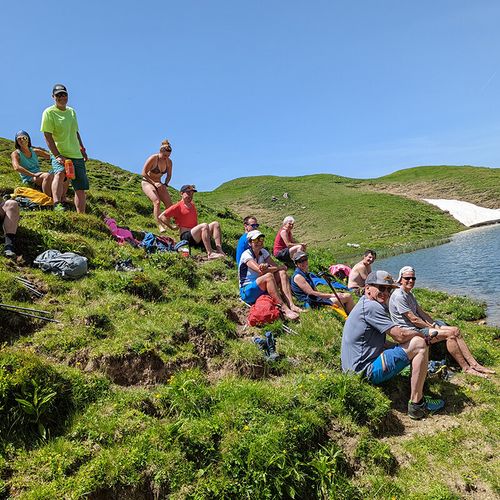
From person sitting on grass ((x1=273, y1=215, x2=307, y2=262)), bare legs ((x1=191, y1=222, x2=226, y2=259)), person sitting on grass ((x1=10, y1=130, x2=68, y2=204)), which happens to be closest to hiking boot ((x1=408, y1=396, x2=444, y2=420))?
bare legs ((x1=191, y1=222, x2=226, y2=259))

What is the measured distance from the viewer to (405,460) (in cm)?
586

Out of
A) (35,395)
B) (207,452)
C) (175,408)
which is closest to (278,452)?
(207,452)

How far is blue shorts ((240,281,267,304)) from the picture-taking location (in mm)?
9773

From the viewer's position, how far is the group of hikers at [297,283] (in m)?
6.99

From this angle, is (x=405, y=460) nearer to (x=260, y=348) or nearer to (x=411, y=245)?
(x=260, y=348)

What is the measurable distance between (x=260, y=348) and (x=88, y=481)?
4.07 m

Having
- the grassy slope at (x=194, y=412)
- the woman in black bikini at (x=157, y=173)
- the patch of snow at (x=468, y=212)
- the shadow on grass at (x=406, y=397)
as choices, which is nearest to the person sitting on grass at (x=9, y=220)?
the grassy slope at (x=194, y=412)

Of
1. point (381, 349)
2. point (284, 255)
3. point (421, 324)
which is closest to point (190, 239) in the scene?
point (284, 255)

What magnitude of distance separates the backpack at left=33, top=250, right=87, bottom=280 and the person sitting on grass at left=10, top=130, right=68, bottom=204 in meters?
4.02

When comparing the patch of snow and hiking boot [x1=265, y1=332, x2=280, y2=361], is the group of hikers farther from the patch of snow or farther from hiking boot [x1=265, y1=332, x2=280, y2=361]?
the patch of snow

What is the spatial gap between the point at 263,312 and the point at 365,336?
260 cm

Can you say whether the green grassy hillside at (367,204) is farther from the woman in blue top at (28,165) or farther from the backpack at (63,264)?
the backpack at (63,264)

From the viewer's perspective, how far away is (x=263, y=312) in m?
9.01

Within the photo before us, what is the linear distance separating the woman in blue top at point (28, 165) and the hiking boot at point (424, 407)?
1196cm
